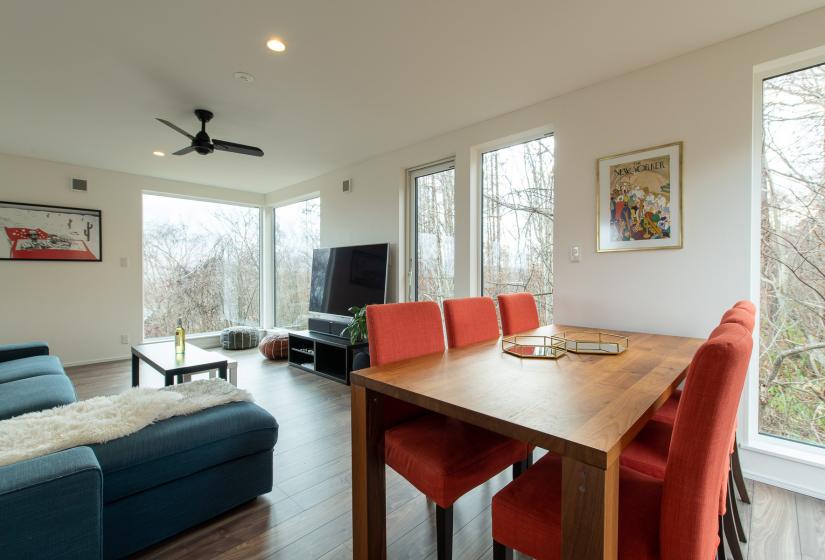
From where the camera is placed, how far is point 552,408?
3.22 ft

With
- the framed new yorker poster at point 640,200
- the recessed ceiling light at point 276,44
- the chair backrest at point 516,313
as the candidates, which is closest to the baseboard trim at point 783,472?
the framed new yorker poster at point 640,200

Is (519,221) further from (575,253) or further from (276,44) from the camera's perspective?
(276,44)

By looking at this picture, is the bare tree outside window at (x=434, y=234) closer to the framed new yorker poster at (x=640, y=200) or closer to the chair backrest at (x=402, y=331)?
the framed new yorker poster at (x=640, y=200)

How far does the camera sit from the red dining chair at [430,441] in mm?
1236

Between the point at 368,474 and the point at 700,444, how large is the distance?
3.24 ft

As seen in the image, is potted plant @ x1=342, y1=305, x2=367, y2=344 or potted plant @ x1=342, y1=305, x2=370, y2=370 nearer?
potted plant @ x1=342, y1=305, x2=370, y2=370

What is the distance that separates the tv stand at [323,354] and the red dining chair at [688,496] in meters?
3.00

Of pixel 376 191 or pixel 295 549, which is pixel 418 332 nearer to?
pixel 295 549

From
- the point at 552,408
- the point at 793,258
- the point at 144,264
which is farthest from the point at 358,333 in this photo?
the point at 144,264

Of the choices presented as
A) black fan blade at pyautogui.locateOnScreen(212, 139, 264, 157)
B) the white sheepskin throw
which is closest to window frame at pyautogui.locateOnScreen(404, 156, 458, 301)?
black fan blade at pyautogui.locateOnScreen(212, 139, 264, 157)

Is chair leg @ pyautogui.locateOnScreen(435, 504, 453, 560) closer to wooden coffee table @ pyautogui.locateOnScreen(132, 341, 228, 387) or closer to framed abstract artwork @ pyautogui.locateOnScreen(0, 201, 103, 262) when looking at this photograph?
wooden coffee table @ pyautogui.locateOnScreen(132, 341, 228, 387)

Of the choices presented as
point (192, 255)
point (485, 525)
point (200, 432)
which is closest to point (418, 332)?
point (485, 525)

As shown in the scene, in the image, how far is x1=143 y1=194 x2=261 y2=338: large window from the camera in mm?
5414

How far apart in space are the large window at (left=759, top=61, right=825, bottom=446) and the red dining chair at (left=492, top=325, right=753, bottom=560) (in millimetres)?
1872
